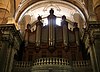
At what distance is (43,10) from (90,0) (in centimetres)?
444

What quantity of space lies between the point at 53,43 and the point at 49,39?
1.34ft

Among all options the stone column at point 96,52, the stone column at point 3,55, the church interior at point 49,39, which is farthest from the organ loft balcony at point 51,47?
the stone column at point 3,55

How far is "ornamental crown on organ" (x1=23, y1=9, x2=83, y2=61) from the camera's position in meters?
11.3

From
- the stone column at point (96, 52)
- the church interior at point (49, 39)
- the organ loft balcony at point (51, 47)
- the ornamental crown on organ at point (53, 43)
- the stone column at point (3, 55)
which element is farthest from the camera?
the ornamental crown on organ at point (53, 43)

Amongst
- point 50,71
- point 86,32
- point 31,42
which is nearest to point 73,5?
point 86,32

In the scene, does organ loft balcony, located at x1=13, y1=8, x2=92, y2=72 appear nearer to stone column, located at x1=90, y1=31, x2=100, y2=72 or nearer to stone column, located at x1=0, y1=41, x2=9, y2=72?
stone column, located at x1=90, y1=31, x2=100, y2=72

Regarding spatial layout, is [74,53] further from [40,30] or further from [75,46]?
[40,30]

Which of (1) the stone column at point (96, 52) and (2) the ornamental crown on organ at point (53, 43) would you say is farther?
(2) the ornamental crown on organ at point (53, 43)

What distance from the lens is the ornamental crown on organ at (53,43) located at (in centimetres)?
1132

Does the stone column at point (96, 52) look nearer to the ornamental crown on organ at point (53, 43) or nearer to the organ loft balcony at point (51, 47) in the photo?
the organ loft balcony at point (51, 47)

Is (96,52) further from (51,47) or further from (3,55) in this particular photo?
(3,55)

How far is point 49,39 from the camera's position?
11.5 metres

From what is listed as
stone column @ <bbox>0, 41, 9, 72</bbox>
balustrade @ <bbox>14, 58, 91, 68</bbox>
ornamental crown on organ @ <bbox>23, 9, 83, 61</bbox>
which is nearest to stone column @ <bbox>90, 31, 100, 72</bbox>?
balustrade @ <bbox>14, 58, 91, 68</bbox>

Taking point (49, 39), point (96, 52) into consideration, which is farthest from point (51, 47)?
point (96, 52)
